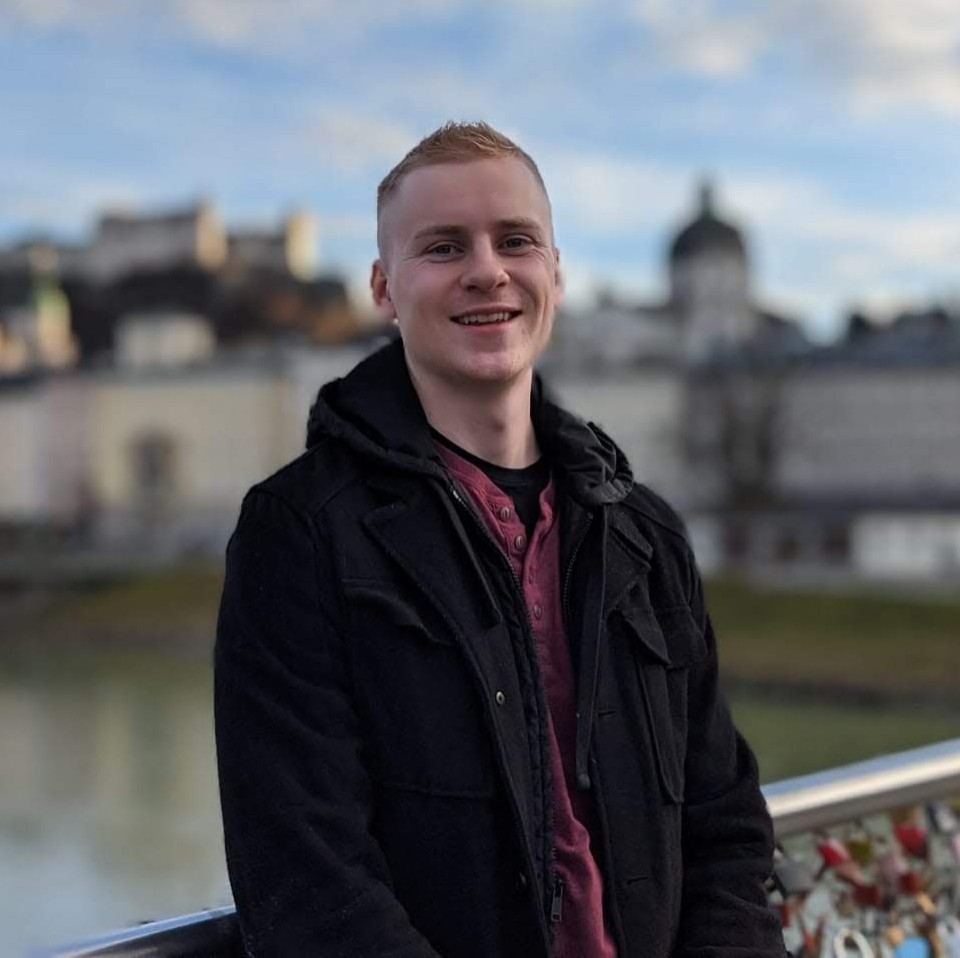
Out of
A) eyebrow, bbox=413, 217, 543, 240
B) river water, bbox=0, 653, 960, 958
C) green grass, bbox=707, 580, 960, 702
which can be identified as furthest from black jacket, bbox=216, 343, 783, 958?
green grass, bbox=707, 580, 960, 702

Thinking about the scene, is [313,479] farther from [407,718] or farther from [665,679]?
[665,679]

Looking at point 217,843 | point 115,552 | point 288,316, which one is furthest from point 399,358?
point 288,316

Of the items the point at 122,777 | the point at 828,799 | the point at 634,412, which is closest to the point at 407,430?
the point at 828,799

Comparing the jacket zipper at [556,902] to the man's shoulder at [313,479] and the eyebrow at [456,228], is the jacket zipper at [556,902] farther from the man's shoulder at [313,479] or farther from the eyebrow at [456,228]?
the eyebrow at [456,228]

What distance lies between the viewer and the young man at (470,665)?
1.12 meters

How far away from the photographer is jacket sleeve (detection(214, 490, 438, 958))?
3.62 ft

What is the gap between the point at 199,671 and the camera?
17.8 meters

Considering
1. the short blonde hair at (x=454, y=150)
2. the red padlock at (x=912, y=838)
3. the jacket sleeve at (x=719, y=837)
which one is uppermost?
the short blonde hair at (x=454, y=150)

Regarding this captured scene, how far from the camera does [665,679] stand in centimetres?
130

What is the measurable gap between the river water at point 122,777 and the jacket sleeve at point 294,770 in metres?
4.71

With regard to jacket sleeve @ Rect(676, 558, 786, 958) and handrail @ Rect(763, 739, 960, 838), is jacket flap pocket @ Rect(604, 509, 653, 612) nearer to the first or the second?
jacket sleeve @ Rect(676, 558, 786, 958)

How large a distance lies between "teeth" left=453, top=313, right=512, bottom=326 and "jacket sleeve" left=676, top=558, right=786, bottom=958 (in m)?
0.28

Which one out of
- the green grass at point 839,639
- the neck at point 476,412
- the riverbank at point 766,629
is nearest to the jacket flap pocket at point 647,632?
the neck at point 476,412

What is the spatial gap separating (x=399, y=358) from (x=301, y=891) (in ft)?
1.37
